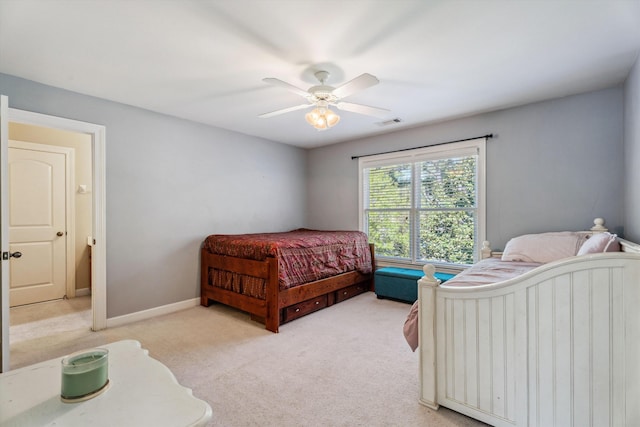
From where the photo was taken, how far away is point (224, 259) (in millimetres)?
3471

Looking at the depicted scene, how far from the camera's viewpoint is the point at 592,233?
9.02ft

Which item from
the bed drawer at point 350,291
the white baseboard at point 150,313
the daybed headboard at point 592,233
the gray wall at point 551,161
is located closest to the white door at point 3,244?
the white baseboard at point 150,313

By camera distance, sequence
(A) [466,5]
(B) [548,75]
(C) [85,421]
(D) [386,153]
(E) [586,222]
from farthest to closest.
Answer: (D) [386,153] → (E) [586,222] → (B) [548,75] → (A) [466,5] → (C) [85,421]

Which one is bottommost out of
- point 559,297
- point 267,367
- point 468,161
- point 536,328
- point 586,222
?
point 267,367

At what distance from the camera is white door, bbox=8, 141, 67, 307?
3.74 metres

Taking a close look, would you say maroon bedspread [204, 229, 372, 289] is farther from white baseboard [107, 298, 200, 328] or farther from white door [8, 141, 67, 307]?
white door [8, 141, 67, 307]

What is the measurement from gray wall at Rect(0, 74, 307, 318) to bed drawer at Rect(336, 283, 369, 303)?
1651mm

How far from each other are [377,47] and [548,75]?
1.67 m

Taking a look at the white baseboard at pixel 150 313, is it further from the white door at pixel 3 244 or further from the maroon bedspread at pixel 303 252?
the white door at pixel 3 244

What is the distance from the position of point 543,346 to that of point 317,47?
229 centimetres

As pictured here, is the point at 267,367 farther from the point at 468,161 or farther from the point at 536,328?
the point at 468,161

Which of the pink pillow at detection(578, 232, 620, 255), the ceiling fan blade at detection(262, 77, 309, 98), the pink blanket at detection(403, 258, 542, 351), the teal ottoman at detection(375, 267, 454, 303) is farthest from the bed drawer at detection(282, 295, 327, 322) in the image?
the pink pillow at detection(578, 232, 620, 255)

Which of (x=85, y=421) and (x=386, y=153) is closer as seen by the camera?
(x=85, y=421)

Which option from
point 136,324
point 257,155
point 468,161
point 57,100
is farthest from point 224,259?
point 468,161
